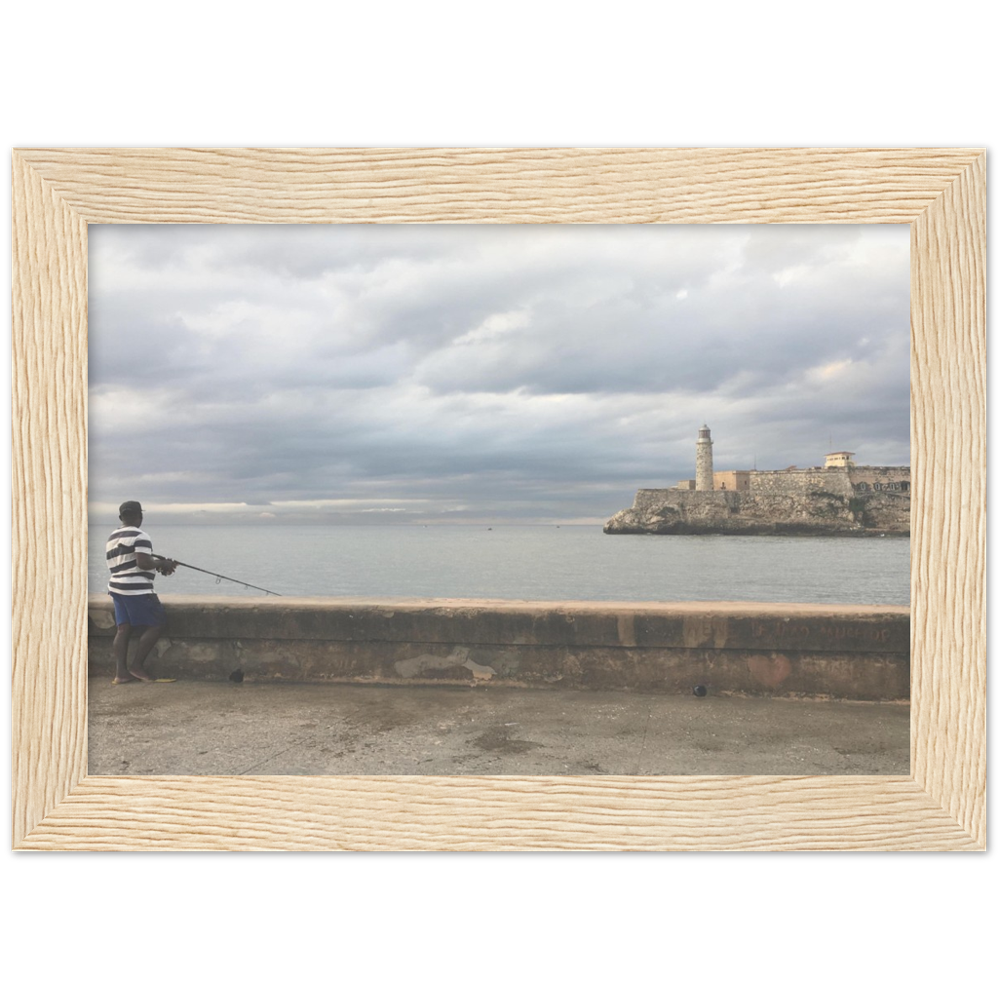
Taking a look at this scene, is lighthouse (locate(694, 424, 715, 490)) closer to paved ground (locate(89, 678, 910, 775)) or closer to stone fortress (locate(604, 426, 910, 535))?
stone fortress (locate(604, 426, 910, 535))

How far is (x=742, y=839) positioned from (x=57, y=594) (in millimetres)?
2602

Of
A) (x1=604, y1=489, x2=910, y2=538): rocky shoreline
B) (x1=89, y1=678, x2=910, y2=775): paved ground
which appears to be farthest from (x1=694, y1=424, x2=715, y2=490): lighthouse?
(x1=89, y1=678, x2=910, y2=775): paved ground

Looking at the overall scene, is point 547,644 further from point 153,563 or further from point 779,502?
point 779,502

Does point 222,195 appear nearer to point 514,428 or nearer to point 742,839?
point 742,839

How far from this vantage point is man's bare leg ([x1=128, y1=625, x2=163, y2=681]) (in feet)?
13.1

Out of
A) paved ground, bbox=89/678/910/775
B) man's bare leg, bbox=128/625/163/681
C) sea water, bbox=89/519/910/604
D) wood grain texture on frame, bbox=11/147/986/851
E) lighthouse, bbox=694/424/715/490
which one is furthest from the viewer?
sea water, bbox=89/519/910/604

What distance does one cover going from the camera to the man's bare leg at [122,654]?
374 centimetres

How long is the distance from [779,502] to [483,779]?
3.56 m

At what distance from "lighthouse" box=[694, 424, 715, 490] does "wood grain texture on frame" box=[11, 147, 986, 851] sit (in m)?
3.33

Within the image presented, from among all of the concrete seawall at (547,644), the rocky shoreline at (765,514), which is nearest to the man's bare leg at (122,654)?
the concrete seawall at (547,644)

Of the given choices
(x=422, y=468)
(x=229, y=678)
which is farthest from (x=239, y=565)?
(x=229, y=678)

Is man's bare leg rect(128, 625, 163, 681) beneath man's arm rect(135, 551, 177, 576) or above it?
beneath

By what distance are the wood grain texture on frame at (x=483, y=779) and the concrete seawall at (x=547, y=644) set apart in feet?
4.18

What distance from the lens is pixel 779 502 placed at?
5.57 m
